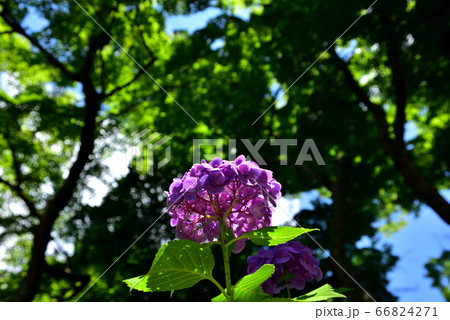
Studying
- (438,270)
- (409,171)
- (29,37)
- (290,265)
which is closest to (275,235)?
(290,265)

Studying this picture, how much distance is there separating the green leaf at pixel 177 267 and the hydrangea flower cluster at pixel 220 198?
0.13 m

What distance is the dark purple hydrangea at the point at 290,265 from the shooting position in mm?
1263

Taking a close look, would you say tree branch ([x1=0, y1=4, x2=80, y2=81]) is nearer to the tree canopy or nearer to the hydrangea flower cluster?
the tree canopy

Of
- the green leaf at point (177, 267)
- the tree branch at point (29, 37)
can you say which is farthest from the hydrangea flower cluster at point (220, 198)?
the tree branch at point (29, 37)

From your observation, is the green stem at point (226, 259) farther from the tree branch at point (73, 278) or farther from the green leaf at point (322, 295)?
the tree branch at point (73, 278)

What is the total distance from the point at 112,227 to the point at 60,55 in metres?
3.75

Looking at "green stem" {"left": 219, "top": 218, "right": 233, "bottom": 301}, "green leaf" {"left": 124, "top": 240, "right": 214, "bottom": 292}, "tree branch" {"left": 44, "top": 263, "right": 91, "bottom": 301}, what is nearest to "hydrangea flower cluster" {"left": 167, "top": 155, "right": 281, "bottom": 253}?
"green stem" {"left": 219, "top": 218, "right": 233, "bottom": 301}

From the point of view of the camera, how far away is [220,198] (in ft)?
3.47

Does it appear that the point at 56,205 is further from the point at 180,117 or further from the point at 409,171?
the point at 409,171

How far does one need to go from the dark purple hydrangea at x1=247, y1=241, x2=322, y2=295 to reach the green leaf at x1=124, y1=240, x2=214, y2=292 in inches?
16.1

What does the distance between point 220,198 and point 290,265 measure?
0.42 m

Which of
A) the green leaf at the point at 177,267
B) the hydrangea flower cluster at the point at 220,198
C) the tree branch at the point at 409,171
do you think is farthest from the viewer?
the tree branch at the point at 409,171

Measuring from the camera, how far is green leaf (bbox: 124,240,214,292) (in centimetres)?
88

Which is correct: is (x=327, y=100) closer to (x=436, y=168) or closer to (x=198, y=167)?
(x=436, y=168)
